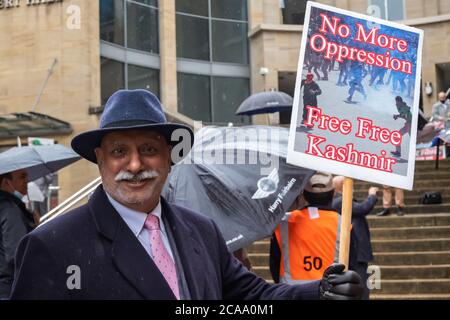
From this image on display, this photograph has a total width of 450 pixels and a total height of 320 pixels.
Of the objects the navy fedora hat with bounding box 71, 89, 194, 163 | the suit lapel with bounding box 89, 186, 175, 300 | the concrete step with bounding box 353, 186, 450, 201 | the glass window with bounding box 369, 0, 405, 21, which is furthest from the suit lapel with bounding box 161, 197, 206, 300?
the glass window with bounding box 369, 0, 405, 21

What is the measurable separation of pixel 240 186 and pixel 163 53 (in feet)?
60.3

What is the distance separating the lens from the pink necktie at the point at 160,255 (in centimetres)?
244

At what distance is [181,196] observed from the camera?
203 inches

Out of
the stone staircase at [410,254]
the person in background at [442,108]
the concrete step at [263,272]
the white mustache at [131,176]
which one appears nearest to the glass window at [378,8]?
the person in background at [442,108]

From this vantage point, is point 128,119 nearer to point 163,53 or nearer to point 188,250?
point 188,250

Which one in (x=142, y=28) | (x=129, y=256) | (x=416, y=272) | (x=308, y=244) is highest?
(x=142, y=28)

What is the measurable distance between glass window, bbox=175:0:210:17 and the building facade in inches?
1.5

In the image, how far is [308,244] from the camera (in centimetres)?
497

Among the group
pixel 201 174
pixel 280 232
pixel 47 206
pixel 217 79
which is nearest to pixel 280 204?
pixel 280 232

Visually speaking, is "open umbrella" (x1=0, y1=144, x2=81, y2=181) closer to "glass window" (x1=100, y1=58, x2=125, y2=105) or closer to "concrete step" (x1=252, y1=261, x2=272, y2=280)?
"concrete step" (x1=252, y1=261, x2=272, y2=280)

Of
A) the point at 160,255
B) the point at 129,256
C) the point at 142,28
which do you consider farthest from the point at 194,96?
the point at 129,256

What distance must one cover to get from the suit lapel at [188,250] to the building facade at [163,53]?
14198 millimetres

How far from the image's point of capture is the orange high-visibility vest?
4.94 meters

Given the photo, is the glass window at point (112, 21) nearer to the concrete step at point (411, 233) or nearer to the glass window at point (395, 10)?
the glass window at point (395, 10)
